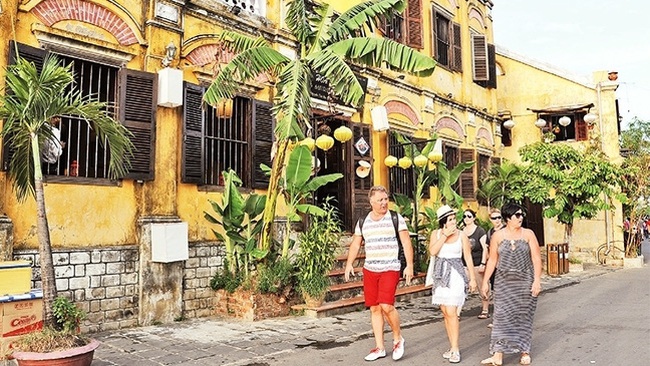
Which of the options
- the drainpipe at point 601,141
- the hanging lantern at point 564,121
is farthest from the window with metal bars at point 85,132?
the drainpipe at point 601,141

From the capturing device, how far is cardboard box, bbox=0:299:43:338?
5422mm

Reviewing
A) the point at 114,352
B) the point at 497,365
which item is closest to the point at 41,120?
the point at 114,352

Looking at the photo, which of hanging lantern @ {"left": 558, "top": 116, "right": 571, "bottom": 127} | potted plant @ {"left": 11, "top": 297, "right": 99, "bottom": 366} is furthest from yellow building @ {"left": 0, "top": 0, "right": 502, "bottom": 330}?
hanging lantern @ {"left": 558, "top": 116, "right": 571, "bottom": 127}

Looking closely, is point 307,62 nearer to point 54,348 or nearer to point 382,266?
point 382,266

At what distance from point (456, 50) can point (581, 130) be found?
19.0 feet

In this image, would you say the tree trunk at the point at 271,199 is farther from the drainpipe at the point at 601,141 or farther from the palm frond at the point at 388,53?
the drainpipe at the point at 601,141

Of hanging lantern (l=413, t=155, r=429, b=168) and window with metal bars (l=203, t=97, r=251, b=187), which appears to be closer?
window with metal bars (l=203, t=97, r=251, b=187)

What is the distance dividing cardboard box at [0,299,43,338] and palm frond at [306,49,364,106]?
183 inches

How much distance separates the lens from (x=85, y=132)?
7910mm

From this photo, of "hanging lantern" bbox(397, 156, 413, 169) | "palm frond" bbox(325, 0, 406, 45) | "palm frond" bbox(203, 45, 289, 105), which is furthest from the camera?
"hanging lantern" bbox(397, 156, 413, 169)

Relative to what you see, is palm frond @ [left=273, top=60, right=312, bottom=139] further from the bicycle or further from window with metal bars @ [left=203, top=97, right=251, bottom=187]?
the bicycle

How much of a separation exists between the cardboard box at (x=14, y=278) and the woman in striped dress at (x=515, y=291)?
4.92 meters

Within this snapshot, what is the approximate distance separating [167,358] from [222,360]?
645 millimetres

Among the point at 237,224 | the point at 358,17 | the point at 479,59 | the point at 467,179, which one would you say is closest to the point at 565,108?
the point at 479,59
